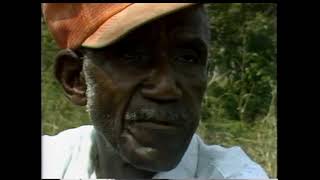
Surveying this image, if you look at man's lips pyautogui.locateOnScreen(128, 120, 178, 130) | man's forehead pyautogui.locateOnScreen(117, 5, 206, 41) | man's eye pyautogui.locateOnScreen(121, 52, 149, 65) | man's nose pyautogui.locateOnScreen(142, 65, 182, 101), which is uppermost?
man's forehead pyautogui.locateOnScreen(117, 5, 206, 41)

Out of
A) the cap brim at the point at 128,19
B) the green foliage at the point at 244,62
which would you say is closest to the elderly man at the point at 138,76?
the cap brim at the point at 128,19

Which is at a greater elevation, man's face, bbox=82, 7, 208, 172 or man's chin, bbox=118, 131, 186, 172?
man's face, bbox=82, 7, 208, 172

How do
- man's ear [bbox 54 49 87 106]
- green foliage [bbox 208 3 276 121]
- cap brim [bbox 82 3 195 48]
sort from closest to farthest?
cap brim [bbox 82 3 195 48] < man's ear [bbox 54 49 87 106] < green foliage [bbox 208 3 276 121]

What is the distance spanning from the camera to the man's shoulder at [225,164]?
1.13m

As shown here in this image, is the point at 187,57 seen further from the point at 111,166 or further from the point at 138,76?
the point at 111,166

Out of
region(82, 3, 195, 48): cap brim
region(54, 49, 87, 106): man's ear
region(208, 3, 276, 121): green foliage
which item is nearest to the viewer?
region(82, 3, 195, 48): cap brim

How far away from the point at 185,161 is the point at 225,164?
0.27 feet

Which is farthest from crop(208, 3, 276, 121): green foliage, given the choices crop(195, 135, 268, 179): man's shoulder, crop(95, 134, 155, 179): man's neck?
crop(95, 134, 155, 179): man's neck

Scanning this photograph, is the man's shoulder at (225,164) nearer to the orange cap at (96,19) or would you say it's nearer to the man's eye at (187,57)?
the man's eye at (187,57)

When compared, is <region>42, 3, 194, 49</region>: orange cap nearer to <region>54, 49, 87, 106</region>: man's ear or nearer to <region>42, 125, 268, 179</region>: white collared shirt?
<region>54, 49, 87, 106</region>: man's ear

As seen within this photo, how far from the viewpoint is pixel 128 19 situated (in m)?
1.00

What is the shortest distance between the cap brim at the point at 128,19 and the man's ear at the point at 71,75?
3.4 inches

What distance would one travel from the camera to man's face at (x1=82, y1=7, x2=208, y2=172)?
1018 mm

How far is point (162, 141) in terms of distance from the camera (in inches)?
40.3
